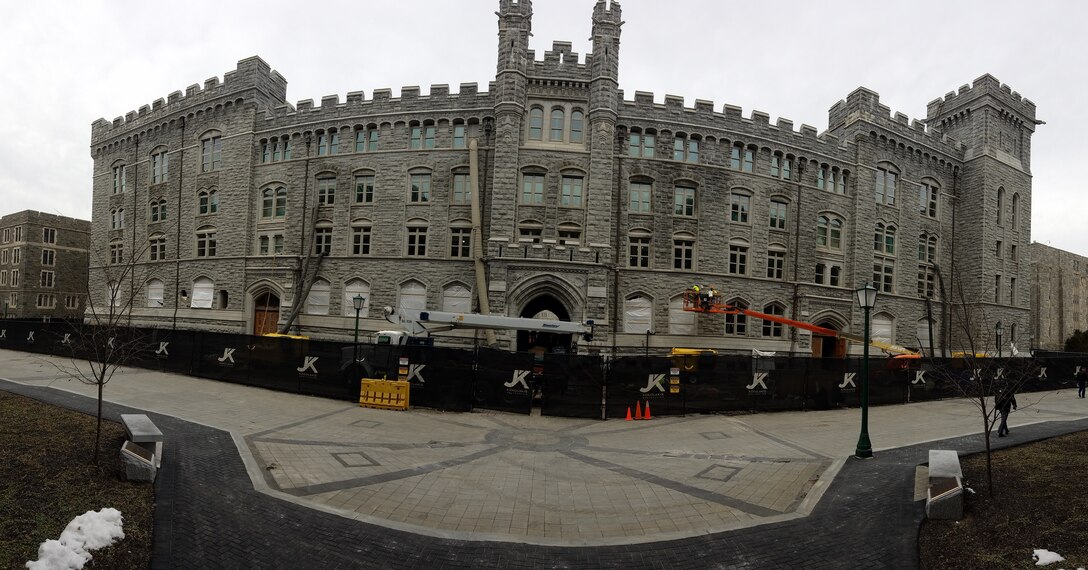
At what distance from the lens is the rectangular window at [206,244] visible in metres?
31.9

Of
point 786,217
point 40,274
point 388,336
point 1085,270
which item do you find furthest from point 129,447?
point 1085,270

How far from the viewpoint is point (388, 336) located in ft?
63.1

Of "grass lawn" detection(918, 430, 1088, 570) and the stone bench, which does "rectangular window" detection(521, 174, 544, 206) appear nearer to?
the stone bench

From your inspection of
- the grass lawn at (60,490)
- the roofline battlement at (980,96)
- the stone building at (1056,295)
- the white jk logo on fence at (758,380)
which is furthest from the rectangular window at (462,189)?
the stone building at (1056,295)

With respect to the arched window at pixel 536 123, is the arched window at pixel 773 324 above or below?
below

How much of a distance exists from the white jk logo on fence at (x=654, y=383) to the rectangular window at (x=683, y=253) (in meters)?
13.9

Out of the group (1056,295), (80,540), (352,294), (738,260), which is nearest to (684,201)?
(738,260)

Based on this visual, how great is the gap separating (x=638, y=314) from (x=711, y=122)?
12062 millimetres

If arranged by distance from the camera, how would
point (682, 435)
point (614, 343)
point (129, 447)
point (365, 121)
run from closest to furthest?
point (129, 447), point (682, 435), point (614, 343), point (365, 121)

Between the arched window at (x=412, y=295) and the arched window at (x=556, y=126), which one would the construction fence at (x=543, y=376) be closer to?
the arched window at (x=412, y=295)

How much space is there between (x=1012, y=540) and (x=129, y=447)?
12.5m

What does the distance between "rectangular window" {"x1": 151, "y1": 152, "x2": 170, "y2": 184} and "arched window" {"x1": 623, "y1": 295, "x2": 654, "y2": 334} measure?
3406 centimetres

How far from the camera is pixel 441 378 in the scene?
15.1m

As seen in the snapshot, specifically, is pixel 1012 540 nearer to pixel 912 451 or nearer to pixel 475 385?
pixel 912 451
